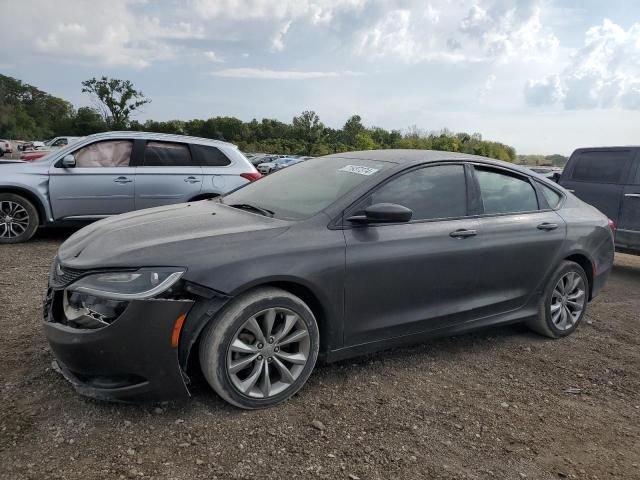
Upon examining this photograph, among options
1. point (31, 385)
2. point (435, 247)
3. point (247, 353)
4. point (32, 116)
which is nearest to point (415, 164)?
point (435, 247)

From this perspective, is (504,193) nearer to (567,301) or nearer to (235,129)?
(567,301)

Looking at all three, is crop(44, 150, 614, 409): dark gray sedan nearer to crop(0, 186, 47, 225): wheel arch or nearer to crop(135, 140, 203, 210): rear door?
crop(135, 140, 203, 210): rear door

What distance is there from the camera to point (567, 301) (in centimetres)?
453

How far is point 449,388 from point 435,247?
929mm

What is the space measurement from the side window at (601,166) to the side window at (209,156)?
5278 mm

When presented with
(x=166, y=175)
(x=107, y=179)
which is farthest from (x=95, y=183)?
(x=166, y=175)

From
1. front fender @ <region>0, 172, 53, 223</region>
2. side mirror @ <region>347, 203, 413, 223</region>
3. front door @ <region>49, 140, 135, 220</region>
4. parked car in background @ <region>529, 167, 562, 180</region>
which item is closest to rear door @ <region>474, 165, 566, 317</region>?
side mirror @ <region>347, 203, 413, 223</region>

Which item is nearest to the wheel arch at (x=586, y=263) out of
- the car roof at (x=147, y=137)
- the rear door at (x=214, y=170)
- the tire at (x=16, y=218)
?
the rear door at (x=214, y=170)

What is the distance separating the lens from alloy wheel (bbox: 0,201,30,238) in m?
7.00

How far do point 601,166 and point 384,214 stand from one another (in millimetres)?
5818

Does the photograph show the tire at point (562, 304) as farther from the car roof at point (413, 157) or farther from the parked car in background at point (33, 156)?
the parked car in background at point (33, 156)

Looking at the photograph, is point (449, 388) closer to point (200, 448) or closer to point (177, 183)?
point (200, 448)

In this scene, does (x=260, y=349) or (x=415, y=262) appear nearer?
(x=260, y=349)

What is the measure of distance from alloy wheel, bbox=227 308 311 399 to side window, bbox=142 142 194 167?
17.2 ft
